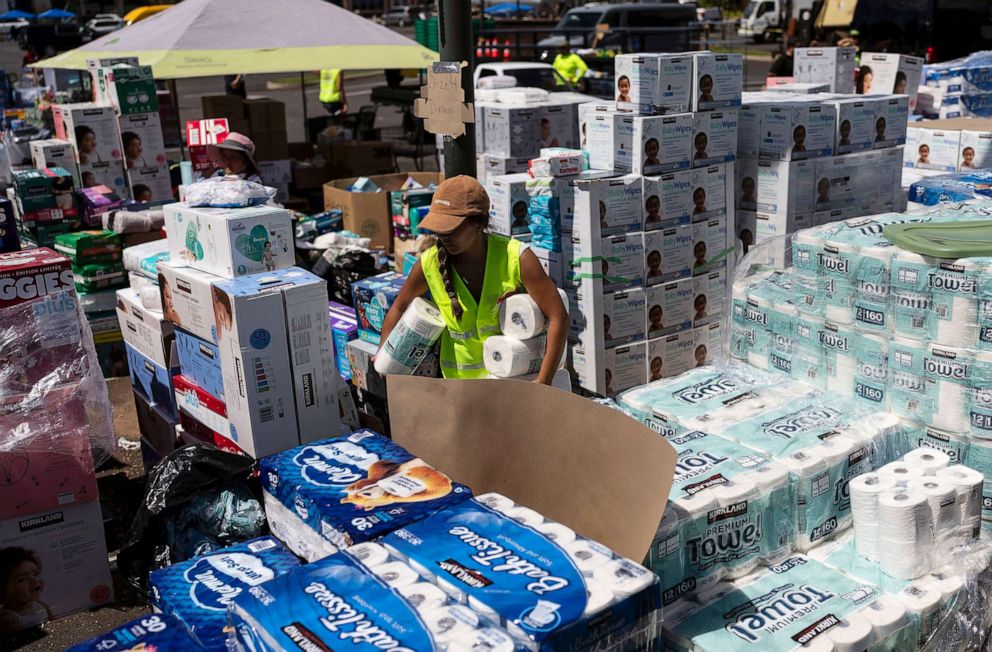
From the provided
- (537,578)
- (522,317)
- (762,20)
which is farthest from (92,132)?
(762,20)

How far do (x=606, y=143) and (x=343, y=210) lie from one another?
12.8 feet

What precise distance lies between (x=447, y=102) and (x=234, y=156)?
8.39 ft

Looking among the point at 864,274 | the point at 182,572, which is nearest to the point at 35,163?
the point at 182,572

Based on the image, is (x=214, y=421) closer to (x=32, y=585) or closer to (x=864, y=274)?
(x=32, y=585)

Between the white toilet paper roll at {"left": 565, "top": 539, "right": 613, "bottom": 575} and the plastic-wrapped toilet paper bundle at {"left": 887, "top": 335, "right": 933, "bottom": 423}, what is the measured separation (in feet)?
6.56

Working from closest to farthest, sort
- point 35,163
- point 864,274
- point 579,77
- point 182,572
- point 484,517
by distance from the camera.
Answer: point 484,517 → point 182,572 → point 864,274 → point 35,163 → point 579,77

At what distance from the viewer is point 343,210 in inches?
377

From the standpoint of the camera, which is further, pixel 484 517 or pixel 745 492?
pixel 745 492

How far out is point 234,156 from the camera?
714 centimetres

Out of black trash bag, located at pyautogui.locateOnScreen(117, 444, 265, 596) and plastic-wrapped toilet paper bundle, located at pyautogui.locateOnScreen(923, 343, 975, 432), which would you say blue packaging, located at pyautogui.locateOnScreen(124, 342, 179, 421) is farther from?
plastic-wrapped toilet paper bundle, located at pyautogui.locateOnScreen(923, 343, 975, 432)

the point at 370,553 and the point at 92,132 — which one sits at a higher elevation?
the point at 92,132

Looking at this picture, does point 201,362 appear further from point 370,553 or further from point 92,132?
point 92,132

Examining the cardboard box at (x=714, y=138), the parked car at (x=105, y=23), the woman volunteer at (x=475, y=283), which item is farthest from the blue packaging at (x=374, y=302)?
the parked car at (x=105, y=23)

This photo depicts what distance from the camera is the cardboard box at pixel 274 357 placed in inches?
173
